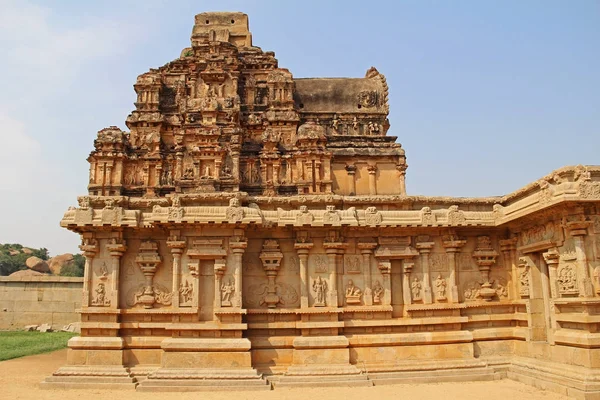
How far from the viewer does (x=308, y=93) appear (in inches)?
1244

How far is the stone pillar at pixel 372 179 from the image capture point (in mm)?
28031

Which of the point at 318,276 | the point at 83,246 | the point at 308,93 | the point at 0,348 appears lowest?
the point at 0,348

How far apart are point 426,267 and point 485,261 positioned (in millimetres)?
1699

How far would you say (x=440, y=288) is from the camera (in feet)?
46.5

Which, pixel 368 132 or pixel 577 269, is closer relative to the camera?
pixel 577 269

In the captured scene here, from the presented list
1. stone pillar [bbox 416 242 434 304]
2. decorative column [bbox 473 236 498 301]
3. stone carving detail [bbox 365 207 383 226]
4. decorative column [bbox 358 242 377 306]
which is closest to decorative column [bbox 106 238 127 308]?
decorative column [bbox 358 242 377 306]

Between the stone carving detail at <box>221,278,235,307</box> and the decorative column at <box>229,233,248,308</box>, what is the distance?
110 millimetres

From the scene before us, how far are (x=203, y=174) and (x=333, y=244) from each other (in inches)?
542

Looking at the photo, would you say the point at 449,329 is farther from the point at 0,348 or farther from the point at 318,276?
the point at 0,348

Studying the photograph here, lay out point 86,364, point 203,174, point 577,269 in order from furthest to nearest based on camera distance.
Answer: point 203,174 < point 86,364 < point 577,269

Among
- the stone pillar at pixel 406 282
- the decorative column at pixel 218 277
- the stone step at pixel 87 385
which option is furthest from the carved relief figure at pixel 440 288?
the stone step at pixel 87 385

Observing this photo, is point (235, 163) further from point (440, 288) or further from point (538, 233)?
point (538, 233)

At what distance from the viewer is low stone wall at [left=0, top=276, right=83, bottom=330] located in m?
32.5

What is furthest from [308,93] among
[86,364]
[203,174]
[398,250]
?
[86,364]
